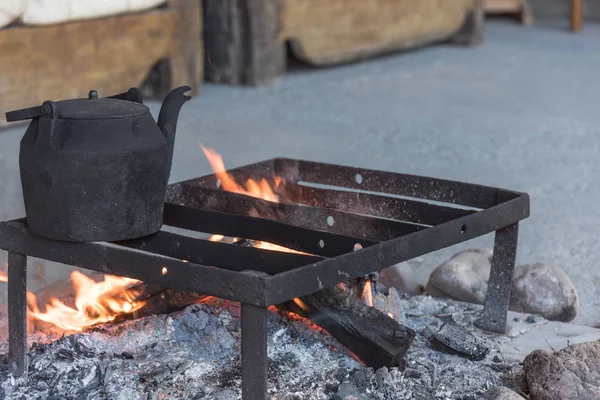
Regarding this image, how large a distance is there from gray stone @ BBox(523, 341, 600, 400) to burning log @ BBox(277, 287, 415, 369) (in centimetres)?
30

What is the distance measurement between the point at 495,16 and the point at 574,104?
175 inches

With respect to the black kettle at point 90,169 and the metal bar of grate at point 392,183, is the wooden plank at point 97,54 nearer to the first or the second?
the metal bar of grate at point 392,183

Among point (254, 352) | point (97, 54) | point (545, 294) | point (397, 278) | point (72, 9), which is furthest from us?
point (97, 54)

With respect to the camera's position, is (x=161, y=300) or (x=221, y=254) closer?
(x=221, y=254)

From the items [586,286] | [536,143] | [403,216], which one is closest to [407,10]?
[536,143]

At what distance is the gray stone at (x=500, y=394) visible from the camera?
6.88 ft

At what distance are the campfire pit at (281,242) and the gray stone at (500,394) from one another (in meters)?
0.33

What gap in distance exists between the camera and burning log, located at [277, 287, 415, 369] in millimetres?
2240

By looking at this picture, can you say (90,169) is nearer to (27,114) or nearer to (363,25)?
(27,114)

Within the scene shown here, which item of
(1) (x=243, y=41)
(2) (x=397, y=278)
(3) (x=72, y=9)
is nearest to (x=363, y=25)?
(1) (x=243, y=41)

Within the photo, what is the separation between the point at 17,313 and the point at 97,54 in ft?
11.2

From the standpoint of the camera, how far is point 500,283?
8.58ft

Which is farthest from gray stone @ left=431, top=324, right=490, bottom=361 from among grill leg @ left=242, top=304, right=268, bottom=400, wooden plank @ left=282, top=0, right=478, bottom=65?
wooden plank @ left=282, top=0, right=478, bottom=65

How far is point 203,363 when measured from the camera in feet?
7.36
